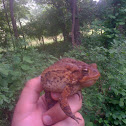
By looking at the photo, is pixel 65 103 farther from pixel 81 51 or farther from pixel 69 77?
pixel 81 51

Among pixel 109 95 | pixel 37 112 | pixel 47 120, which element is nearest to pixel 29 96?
pixel 37 112

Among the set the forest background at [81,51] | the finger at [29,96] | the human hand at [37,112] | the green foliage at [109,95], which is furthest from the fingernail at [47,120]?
the green foliage at [109,95]

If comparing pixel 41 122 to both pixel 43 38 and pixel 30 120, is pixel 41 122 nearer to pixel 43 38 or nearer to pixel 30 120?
pixel 30 120

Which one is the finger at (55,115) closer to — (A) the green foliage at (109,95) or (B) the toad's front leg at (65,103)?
(B) the toad's front leg at (65,103)

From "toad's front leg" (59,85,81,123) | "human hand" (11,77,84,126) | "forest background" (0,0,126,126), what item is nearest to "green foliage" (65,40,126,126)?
"forest background" (0,0,126,126)

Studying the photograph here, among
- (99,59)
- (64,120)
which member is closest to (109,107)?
(99,59)

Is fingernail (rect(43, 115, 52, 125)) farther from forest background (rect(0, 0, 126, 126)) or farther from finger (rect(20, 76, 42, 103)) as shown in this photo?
forest background (rect(0, 0, 126, 126))
